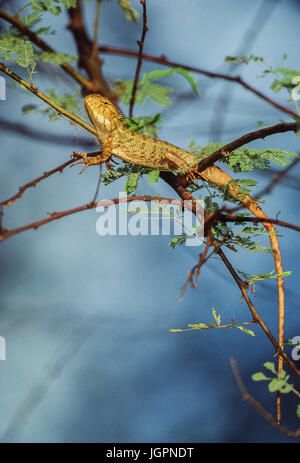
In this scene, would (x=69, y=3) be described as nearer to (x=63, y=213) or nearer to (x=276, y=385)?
(x=63, y=213)

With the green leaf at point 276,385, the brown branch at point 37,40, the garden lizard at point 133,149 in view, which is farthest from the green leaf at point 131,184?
the green leaf at point 276,385

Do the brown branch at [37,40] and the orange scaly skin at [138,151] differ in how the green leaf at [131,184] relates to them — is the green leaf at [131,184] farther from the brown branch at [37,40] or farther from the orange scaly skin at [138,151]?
the brown branch at [37,40]

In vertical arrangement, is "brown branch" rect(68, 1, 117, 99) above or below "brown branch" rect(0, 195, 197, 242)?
above

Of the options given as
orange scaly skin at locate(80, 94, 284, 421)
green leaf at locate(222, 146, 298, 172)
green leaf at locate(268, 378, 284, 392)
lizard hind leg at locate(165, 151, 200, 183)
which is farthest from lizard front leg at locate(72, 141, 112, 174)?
green leaf at locate(268, 378, 284, 392)

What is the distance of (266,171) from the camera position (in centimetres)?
63

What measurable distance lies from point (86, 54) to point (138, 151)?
1.24ft

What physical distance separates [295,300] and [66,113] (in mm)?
742

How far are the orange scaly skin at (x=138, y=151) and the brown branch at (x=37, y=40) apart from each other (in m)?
0.17

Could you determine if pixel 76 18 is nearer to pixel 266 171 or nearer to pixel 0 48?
pixel 0 48

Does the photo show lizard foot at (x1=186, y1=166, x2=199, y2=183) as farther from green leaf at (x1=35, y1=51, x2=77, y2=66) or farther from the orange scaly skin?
green leaf at (x1=35, y1=51, x2=77, y2=66)

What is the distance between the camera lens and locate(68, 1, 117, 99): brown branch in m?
0.36
